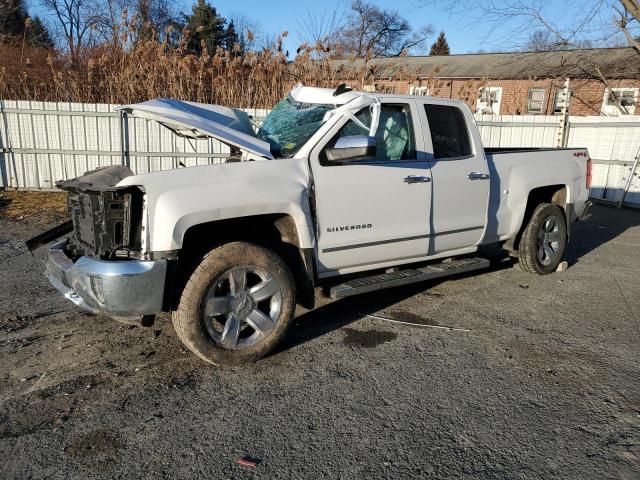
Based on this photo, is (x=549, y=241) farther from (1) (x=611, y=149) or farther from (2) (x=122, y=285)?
(1) (x=611, y=149)

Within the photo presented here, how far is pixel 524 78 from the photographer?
1051 inches

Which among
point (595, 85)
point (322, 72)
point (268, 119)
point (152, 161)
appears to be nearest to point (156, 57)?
point (152, 161)

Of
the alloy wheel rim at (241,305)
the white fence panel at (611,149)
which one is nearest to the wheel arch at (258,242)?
the alloy wheel rim at (241,305)

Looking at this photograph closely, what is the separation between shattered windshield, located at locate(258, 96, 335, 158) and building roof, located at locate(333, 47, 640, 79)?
6.98 meters

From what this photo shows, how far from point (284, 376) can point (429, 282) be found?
2850 mm

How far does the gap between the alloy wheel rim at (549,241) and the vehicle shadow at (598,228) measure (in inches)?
35.5

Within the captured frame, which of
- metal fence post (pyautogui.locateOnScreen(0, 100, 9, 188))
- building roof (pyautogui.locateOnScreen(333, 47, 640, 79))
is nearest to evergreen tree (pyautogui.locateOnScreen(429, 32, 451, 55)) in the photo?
building roof (pyautogui.locateOnScreen(333, 47, 640, 79))

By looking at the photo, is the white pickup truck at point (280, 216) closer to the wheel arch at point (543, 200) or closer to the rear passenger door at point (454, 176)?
the rear passenger door at point (454, 176)

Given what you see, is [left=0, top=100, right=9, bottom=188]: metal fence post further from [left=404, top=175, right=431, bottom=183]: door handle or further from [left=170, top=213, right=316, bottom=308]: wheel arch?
[left=404, top=175, right=431, bottom=183]: door handle

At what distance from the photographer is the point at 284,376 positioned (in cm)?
373

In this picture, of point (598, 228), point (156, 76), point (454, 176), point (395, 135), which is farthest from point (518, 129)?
point (395, 135)

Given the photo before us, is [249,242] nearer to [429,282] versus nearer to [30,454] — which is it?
[30,454]

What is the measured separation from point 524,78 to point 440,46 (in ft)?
121

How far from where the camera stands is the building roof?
14.3 metres
